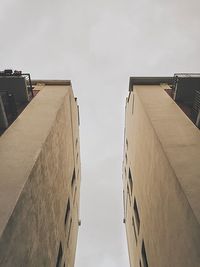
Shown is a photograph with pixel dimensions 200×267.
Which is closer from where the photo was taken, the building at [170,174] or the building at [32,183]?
the building at [32,183]

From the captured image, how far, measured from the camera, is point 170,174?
862 cm

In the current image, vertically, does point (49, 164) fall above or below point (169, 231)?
above

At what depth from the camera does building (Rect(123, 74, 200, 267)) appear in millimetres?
7301

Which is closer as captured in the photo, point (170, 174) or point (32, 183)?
point (32, 183)

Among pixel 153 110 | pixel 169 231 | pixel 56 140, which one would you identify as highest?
pixel 153 110

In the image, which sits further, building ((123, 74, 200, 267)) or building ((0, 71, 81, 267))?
building ((123, 74, 200, 267))

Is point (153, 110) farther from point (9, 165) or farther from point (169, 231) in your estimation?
point (9, 165)

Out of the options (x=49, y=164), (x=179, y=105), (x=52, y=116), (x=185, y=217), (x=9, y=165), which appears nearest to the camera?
(x=185, y=217)

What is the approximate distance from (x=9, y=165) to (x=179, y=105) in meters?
9.26

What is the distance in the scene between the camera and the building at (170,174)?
287 inches

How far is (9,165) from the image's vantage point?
8234 mm

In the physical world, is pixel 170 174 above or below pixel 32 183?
below

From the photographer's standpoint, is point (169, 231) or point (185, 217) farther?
point (169, 231)

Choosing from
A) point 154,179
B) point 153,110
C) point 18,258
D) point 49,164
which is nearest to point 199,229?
point 18,258
